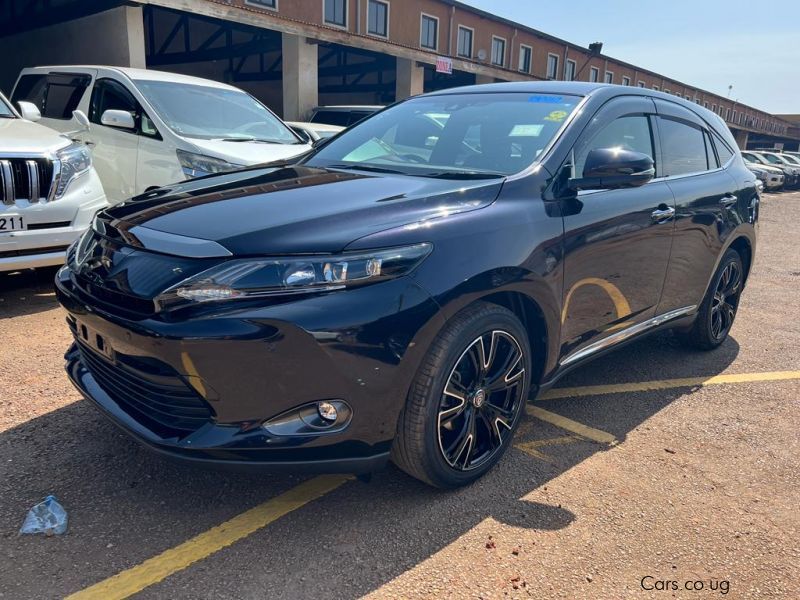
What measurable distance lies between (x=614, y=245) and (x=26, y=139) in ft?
14.4

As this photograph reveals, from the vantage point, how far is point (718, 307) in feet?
15.3

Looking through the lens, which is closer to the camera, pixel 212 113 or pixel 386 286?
pixel 386 286

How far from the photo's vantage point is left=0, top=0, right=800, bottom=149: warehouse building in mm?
14875

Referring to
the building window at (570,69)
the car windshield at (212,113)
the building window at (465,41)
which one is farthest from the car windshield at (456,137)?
the building window at (570,69)

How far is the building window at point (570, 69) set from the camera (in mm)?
31630

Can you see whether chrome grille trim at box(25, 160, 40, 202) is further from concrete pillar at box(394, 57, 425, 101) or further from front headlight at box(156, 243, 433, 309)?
concrete pillar at box(394, 57, 425, 101)

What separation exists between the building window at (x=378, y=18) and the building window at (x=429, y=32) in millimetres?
2024

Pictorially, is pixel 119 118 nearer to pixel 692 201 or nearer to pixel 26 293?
pixel 26 293

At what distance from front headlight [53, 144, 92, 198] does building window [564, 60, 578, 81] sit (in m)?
30.4

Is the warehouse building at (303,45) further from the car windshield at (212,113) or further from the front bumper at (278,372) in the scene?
the front bumper at (278,372)

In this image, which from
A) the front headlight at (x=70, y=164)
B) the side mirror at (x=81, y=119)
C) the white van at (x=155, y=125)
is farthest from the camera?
the side mirror at (x=81, y=119)

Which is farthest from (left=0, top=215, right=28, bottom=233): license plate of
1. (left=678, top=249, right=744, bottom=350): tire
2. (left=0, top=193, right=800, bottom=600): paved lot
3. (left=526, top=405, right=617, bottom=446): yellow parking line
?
(left=678, top=249, right=744, bottom=350): tire

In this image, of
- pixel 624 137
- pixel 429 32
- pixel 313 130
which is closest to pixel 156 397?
pixel 624 137

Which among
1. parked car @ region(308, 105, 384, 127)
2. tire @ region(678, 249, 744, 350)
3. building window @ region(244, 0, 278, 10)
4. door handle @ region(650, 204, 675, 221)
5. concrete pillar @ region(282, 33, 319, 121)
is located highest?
building window @ region(244, 0, 278, 10)
